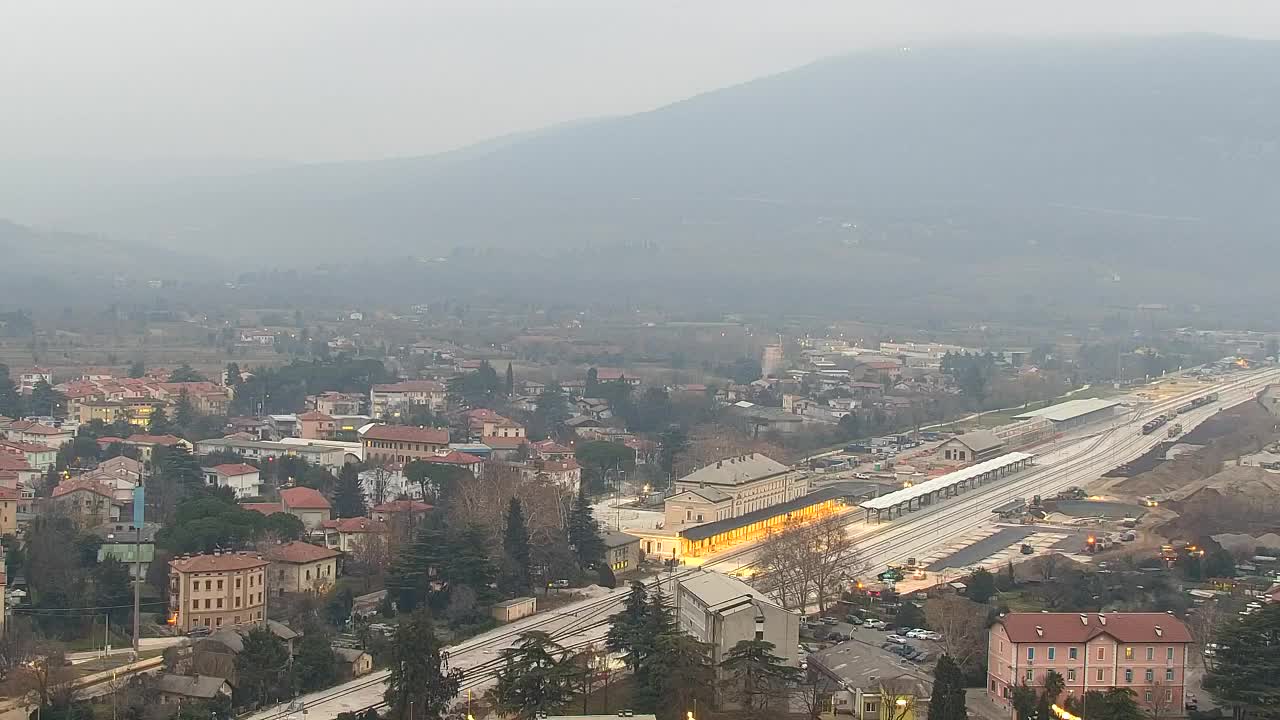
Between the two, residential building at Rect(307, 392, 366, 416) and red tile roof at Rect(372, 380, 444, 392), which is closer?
residential building at Rect(307, 392, 366, 416)

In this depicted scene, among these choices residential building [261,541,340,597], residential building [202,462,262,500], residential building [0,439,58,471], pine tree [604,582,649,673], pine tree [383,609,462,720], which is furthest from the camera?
residential building [0,439,58,471]

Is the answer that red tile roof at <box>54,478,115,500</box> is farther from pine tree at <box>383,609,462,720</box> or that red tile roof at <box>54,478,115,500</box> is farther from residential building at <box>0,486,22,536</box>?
pine tree at <box>383,609,462,720</box>

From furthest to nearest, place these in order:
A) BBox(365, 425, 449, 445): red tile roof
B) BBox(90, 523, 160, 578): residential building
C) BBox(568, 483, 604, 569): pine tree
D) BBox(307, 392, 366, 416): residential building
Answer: BBox(307, 392, 366, 416): residential building
BBox(365, 425, 449, 445): red tile roof
BBox(568, 483, 604, 569): pine tree
BBox(90, 523, 160, 578): residential building

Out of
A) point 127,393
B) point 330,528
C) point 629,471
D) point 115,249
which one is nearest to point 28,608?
point 330,528

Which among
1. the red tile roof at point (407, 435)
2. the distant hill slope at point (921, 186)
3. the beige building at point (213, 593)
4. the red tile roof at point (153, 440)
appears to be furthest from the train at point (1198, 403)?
the distant hill slope at point (921, 186)

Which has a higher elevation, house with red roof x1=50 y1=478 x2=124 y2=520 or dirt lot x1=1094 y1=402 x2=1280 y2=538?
house with red roof x1=50 y1=478 x2=124 y2=520

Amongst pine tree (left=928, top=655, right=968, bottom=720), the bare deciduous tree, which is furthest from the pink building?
pine tree (left=928, top=655, right=968, bottom=720)
